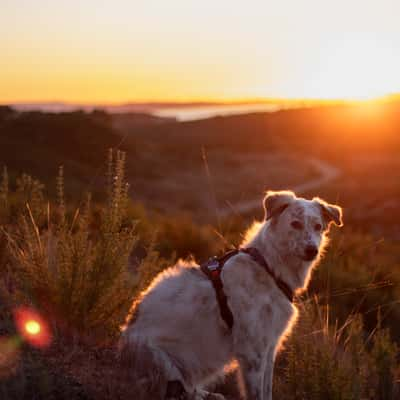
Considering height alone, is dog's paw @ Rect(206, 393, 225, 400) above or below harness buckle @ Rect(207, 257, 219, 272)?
below

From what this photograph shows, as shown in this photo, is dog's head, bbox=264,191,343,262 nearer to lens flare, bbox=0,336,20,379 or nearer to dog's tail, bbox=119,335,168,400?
dog's tail, bbox=119,335,168,400

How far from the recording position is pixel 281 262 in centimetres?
493

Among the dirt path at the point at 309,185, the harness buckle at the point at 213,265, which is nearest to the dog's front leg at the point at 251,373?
the harness buckle at the point at 213,265

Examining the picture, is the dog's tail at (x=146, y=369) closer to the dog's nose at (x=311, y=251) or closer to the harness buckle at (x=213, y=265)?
the harness buckle at (x=213, y=265)

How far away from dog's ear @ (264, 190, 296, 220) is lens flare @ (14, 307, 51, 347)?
6.96 ft

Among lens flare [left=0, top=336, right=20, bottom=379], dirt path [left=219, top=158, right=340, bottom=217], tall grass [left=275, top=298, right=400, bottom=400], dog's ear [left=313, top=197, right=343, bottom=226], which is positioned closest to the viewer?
lens flare [left=0, top=336, right=20, bottom=379]

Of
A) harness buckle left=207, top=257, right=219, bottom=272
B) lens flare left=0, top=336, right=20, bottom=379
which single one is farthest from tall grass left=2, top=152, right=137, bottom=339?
harness buckle left=207, top=257, right=219, bottom=272

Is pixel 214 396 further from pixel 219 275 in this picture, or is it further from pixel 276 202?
pixel 276 202

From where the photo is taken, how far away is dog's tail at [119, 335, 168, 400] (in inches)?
171

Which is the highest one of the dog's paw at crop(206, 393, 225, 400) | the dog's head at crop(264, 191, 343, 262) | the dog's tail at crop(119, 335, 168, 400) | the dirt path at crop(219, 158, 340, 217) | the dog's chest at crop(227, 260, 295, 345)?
the dog's head at crop(264, 191, 343, 262)

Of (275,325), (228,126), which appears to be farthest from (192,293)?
(228,126)

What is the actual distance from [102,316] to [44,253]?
2.49 feet

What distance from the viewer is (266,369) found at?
16.1 ft

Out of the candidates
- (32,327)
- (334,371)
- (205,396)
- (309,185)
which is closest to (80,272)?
(32,327)
